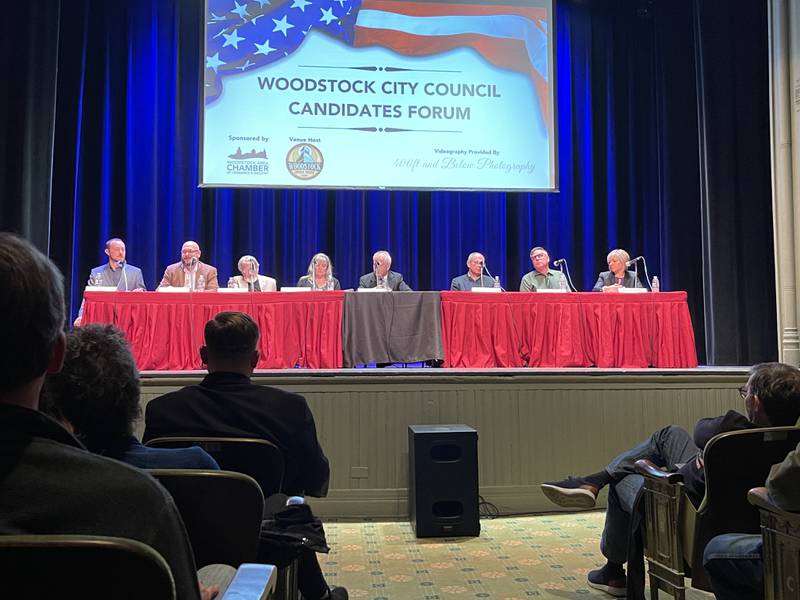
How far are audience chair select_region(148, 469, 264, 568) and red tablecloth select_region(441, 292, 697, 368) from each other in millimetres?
3348

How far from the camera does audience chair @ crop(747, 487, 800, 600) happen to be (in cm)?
147

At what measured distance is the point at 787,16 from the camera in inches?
214

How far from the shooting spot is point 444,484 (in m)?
3.54

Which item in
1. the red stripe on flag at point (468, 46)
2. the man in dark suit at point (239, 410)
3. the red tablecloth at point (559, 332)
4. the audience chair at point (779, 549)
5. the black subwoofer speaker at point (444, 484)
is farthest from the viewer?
the red stripe on flag at point (468, 46)

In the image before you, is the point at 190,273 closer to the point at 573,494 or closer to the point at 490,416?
the point at 490,416

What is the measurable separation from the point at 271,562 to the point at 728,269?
538cm

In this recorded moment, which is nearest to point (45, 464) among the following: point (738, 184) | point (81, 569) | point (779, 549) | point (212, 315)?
point (81, 569)


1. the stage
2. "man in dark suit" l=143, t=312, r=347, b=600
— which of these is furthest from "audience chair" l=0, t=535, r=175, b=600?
the stage

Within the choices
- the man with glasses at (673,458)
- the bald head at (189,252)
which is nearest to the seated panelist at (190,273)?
the bald head at (189,252)

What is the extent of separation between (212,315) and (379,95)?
2.76 meters

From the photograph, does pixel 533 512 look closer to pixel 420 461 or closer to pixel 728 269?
pixel 420 461

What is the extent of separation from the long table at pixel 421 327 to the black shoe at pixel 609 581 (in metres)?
2.00

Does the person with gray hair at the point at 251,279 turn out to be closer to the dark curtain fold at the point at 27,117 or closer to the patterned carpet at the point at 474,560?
the dark curtain fold at the point at 27,117

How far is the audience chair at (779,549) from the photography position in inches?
58.0
